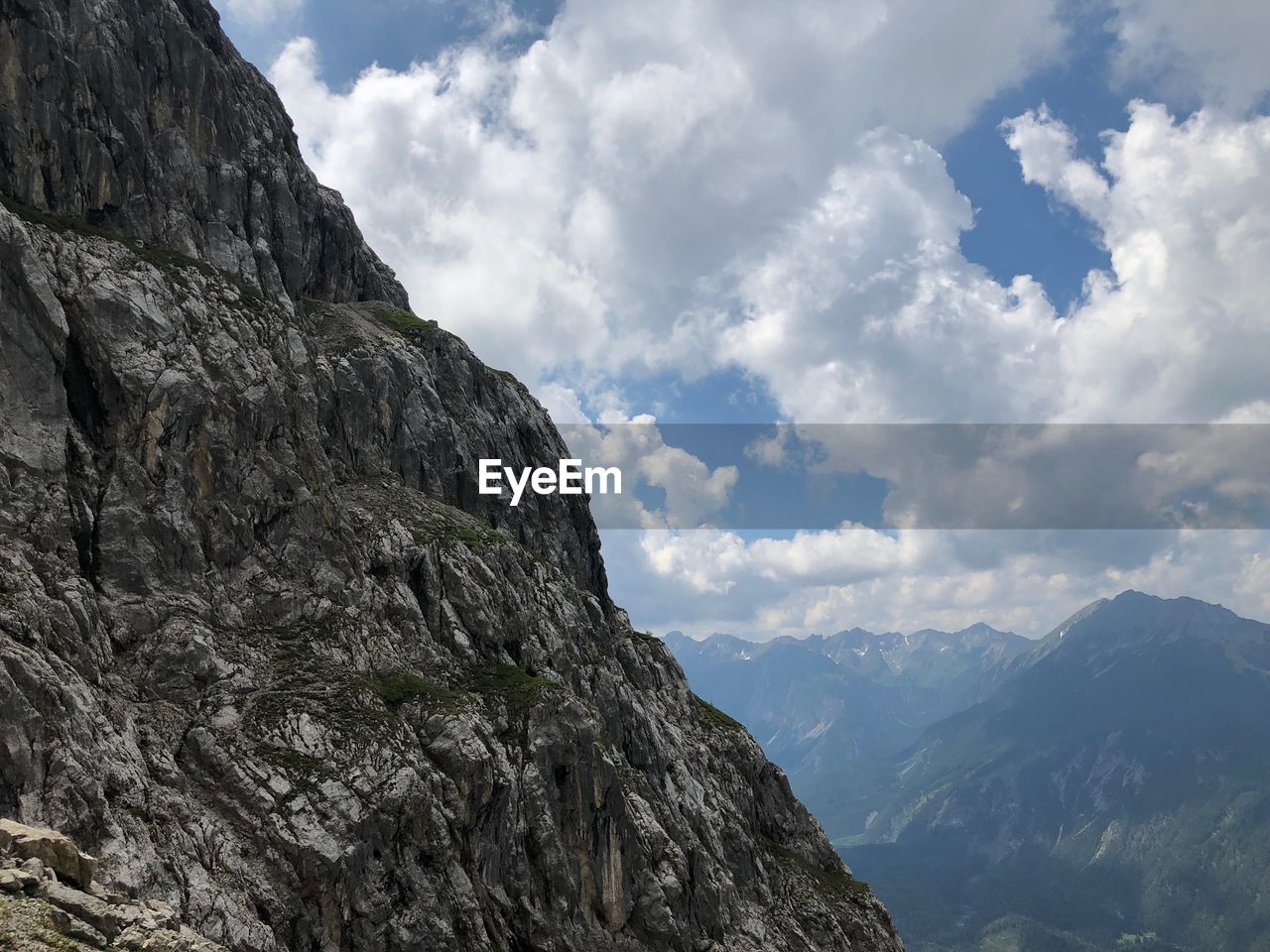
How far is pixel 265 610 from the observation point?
224 feet

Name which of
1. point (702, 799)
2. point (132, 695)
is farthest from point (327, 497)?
point (702, 799)

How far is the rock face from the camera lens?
169 feet

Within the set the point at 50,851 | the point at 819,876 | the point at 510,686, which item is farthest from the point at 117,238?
the point at 819,876

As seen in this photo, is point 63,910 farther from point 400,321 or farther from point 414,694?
point 400,321

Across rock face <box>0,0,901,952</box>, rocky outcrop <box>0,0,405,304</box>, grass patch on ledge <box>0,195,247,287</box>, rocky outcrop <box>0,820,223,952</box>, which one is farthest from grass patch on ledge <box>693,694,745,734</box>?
rocky outcrop <box>0,820,223,952</box>

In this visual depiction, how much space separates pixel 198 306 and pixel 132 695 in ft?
112

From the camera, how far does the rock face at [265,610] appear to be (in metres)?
51.5

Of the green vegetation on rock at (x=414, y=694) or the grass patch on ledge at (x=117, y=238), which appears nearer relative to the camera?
the grass patch on ledge at (x=117, y=238)

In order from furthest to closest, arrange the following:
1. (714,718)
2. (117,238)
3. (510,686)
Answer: (714,718) → (510,686) → (117,238)

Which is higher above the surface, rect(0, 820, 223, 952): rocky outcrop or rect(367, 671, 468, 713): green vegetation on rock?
rect(367, 671, 468, 713): green vegetation on rock

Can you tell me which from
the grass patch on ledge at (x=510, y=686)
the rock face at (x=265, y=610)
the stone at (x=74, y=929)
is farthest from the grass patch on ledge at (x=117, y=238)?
the stone at (x=74, y=929)

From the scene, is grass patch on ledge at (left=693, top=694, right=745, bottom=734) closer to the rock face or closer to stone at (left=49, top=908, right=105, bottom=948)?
the rock face

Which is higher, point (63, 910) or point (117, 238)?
point (117, 238)

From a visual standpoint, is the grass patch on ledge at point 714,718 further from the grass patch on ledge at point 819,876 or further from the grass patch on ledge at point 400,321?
the grass patch on ledge at point 400,321
